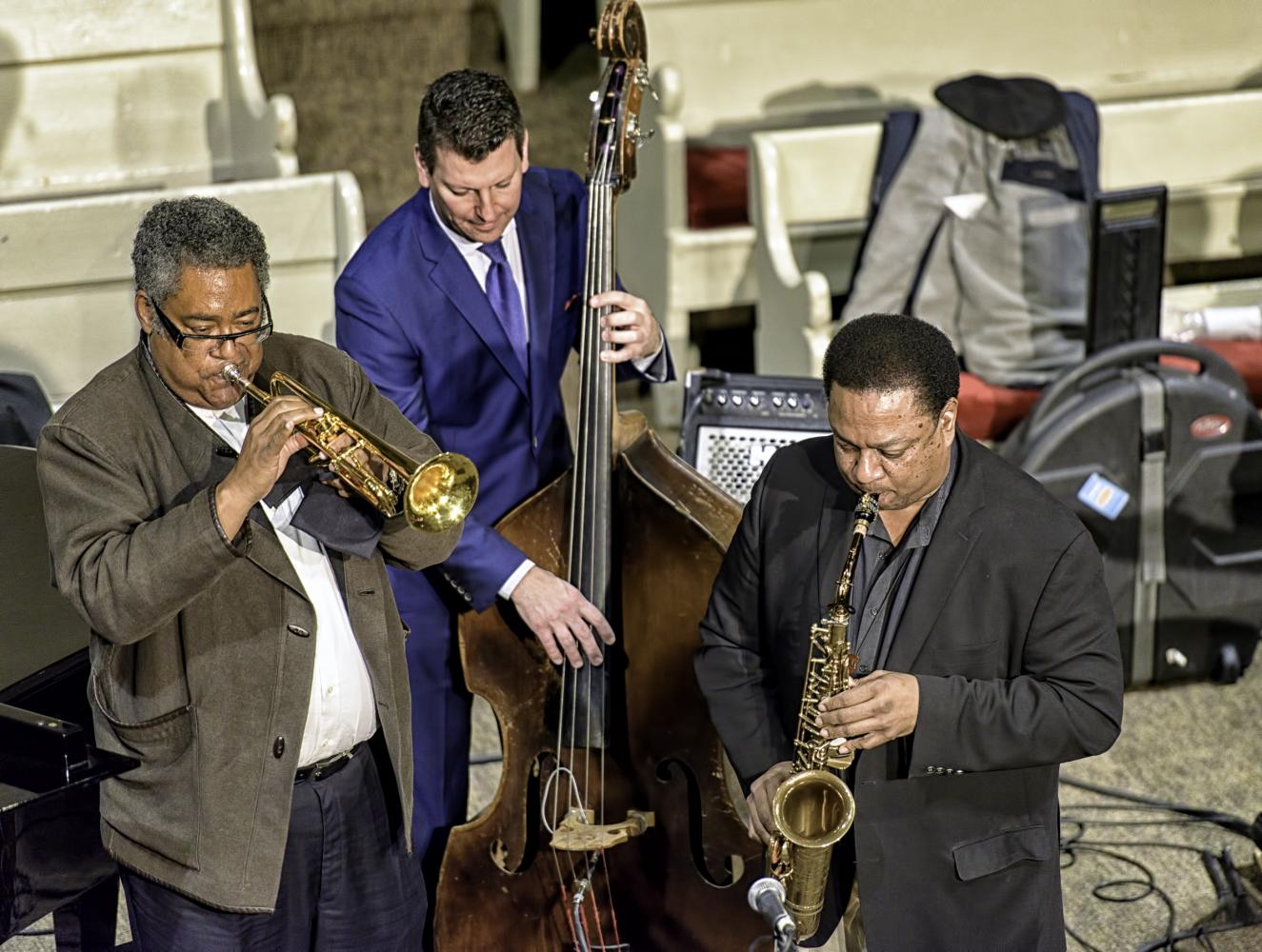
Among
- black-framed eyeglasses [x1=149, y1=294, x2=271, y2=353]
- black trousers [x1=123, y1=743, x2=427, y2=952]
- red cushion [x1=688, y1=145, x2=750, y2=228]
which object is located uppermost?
red cushion [x1=688, y1=145, x2=750, y2=228]

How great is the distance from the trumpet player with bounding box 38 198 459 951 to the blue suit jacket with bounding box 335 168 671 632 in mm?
396

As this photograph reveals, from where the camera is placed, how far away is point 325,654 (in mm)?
2252

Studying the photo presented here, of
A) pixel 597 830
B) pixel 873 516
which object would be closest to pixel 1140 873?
pixel 597 830

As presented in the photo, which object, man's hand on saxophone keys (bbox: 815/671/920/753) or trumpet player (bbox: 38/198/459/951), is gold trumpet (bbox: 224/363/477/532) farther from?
man's hand on saxophone keys (bbox: 815/671/920/753)

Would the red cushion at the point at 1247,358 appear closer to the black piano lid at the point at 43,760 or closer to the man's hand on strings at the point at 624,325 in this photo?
the man's hand on strings at the point at 624,325

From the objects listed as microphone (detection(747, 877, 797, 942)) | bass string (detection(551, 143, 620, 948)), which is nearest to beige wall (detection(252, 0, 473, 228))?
bass string (detection(551, 143, 620, 948))

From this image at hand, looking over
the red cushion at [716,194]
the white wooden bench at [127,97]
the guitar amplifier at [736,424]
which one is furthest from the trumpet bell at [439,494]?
the red cushion at [716,194]

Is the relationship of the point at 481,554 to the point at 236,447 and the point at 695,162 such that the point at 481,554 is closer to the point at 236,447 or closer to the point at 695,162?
the point at 236,447

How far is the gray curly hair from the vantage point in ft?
Answer: 6.77

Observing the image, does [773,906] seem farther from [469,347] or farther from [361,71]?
[361,71]

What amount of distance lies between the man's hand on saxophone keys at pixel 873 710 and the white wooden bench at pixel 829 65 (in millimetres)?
2643

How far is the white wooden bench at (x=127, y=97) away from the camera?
432 centimetres

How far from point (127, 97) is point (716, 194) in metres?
1.66

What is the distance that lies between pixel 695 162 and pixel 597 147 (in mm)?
2104
